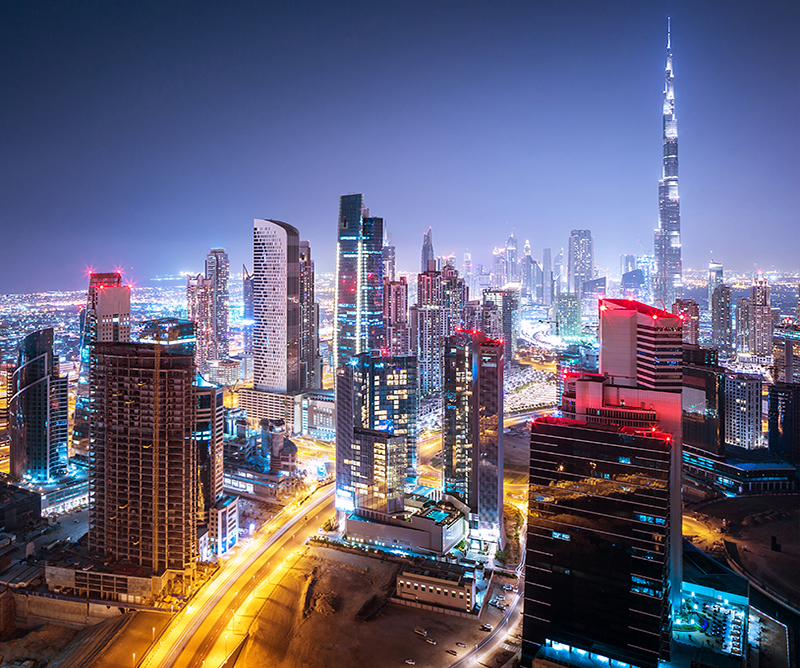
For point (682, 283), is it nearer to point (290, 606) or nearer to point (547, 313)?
point (547, 313)

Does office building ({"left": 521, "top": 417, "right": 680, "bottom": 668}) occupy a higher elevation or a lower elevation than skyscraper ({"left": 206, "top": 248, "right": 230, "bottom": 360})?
lower

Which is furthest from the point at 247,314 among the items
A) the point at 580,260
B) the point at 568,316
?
the point at 580,260

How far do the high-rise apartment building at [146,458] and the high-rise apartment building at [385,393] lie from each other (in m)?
6.72

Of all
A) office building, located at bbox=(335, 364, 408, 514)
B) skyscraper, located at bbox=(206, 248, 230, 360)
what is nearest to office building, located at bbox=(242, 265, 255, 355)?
skyscraper, located at bbox=(206, 248, 230, 360)

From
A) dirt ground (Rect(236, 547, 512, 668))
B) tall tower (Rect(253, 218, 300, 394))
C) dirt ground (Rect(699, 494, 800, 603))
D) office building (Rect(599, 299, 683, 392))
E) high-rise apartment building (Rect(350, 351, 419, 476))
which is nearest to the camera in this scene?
dirt ground (Rect(236, 547, 512, 668))

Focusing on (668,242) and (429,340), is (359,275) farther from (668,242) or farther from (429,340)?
(668,242)

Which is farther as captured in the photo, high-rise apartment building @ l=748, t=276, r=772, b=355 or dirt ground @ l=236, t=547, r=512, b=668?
high-rise apartment building @ l=748, t=276, r=772, b=355

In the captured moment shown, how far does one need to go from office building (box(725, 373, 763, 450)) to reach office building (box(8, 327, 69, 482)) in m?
29.6

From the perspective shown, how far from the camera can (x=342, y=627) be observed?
597 inches

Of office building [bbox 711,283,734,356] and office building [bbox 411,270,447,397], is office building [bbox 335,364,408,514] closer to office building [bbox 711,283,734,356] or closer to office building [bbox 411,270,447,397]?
office building [bbox 411,270,447,397]

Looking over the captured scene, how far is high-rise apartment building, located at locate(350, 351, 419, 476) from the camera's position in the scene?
75.2ft

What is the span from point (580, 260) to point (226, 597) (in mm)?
54998

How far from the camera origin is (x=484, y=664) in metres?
13.8

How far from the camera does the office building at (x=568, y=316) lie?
55.2 metres
